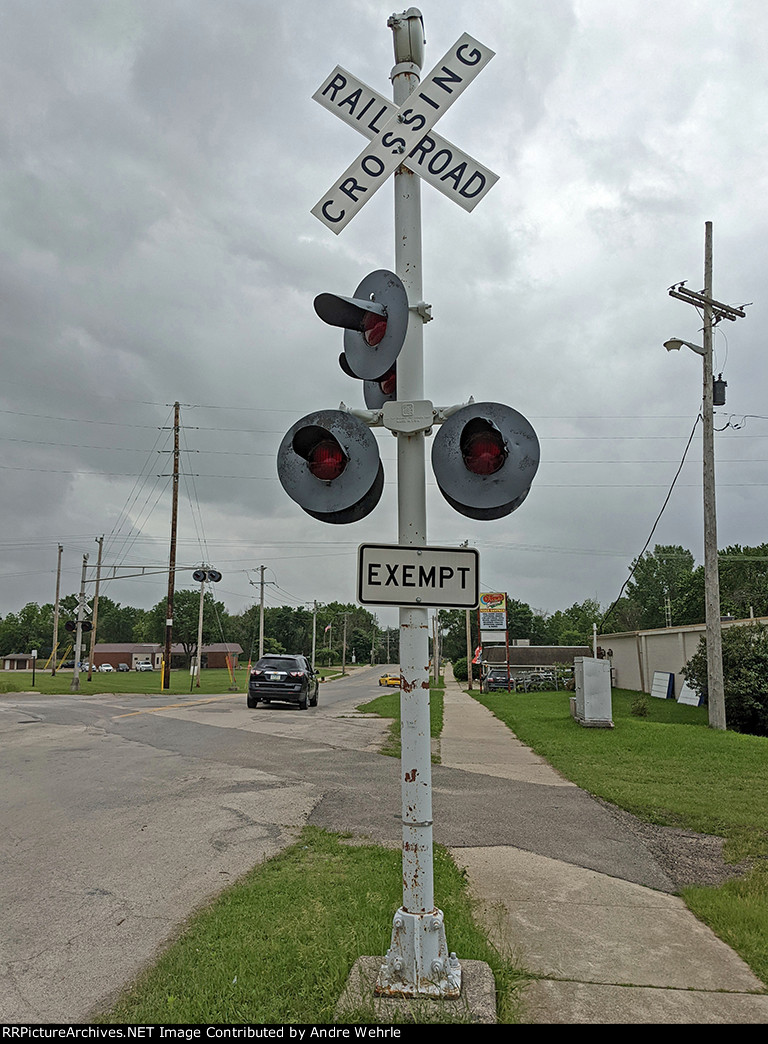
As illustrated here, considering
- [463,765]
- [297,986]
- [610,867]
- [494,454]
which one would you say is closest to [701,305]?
[463,765]

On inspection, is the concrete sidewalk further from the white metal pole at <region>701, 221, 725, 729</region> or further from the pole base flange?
the white metal pole at <region>701, 221, 725, 729</region>

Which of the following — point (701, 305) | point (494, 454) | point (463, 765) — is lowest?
point (463, 765)

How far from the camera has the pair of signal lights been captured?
3.75 meters

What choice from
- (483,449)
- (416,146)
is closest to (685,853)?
(483,449)

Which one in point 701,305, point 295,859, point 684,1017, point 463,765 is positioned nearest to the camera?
point 684,1017

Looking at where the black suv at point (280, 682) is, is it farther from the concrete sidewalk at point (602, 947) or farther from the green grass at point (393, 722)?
the concrete sidewalk at point (602, 947)

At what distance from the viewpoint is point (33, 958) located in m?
4.23

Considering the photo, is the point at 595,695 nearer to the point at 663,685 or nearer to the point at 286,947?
the point at 286,947

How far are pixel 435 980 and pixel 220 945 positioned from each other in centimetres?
135

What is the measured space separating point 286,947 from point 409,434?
281 centimetres

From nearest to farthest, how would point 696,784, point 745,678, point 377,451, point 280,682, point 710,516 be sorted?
point 377,451 → point 696,784 → point 710,516 → point 745,678 → point 280,682

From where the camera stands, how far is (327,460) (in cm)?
390

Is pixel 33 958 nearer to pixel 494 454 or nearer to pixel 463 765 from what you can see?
pixel 494 454

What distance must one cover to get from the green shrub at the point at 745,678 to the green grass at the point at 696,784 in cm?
126
